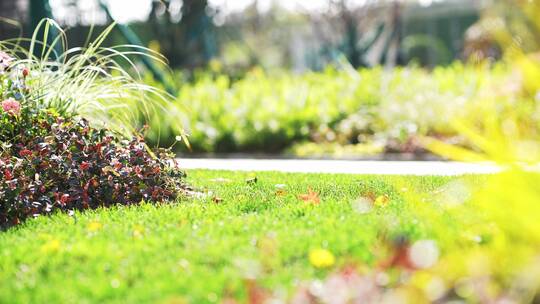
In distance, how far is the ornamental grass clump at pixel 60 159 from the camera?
5.03 m

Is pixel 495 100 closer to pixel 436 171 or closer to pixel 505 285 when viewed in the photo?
pixel 436 171

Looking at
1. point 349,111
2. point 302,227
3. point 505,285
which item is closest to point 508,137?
point 505,285

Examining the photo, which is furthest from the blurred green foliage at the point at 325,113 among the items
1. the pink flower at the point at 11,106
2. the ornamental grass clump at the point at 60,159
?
the pink flower at the point at 11,106

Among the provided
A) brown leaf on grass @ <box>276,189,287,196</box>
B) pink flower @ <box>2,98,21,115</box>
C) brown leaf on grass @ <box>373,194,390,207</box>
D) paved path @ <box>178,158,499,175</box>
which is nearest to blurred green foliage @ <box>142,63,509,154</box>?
paved path @ <box>178,158,499,175</box>

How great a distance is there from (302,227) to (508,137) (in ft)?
3.83

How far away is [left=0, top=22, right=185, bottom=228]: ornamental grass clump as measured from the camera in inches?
198

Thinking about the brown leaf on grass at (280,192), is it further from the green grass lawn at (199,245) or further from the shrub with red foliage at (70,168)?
the shrub with red foliage at (70,168)

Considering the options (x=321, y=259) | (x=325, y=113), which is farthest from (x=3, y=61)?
(x=325, y=113)

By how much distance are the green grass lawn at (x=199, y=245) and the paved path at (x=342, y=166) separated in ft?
8.53

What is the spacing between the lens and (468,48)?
1770cm

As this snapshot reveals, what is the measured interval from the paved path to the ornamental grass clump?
8.37ft

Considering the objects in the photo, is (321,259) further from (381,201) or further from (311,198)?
(311,198)

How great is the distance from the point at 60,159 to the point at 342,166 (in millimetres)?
4041

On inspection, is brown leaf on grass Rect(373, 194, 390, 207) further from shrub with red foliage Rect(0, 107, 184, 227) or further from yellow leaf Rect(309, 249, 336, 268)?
shrub with red foliage Rect(0, 107, 184, 227)
